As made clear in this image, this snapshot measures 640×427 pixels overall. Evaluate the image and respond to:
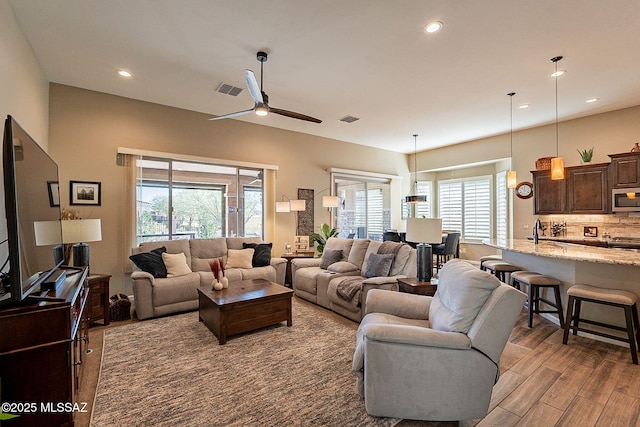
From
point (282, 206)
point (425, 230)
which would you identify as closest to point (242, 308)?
point (425, 230)

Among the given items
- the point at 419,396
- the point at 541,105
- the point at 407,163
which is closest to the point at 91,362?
the point at 419,396

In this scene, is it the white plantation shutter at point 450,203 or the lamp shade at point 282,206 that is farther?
the white plantation shutter at point 450,203

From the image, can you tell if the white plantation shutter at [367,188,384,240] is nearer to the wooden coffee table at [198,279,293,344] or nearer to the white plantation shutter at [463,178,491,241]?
the white plantation shutter at [463,178,491,241]

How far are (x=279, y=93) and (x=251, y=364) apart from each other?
145 inches

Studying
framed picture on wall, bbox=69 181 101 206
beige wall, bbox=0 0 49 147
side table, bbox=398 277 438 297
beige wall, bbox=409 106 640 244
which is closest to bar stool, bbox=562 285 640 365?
side table, bbox=398 277 438 297

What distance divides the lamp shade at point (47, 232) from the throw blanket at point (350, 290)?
9.66 feet

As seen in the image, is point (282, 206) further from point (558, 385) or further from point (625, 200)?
point (625, 200)

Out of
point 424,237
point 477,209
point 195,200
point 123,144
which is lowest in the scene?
point 424,237

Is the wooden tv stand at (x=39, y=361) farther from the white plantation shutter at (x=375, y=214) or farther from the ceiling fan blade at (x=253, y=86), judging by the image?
the white plantation shutter at (x=375, y=214)

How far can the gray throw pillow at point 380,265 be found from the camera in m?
3.80

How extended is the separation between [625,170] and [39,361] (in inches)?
296

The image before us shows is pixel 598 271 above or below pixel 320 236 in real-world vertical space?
below

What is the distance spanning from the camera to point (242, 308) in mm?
3217

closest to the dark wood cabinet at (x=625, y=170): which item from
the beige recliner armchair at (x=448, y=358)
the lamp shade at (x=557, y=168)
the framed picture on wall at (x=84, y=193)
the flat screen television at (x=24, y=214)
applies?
the lamp shade at (x=557, y=168)
